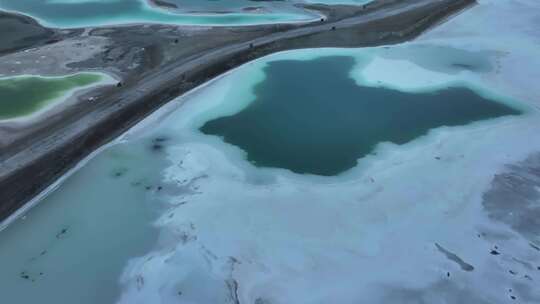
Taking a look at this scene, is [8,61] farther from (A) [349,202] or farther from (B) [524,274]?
(B) [524,274]

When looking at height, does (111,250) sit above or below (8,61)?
below

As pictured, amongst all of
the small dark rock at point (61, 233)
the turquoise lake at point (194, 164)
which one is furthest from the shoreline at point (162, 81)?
the small dark rock at point (61, 233)

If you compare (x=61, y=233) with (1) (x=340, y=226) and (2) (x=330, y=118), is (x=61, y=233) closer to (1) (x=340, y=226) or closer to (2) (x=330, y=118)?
(1) (x=340, y=226)

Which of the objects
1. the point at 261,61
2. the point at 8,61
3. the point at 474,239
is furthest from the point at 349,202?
the point at 8,61

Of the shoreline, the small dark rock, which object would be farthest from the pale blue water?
the small dark rock

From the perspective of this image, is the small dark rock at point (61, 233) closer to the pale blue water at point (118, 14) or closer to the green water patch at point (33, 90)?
the green water patch at point (33, 90)
